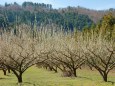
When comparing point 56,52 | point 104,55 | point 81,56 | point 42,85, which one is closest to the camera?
point 42,85

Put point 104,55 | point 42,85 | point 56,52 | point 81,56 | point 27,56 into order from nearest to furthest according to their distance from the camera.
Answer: point 42,85 → point 27,56 → point 104,55 → point 81,56 → point 56,52

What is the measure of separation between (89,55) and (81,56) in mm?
5011

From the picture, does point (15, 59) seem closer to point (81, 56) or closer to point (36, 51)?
point (36, 51)

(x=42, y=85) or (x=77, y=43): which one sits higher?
(x=77, y=43)

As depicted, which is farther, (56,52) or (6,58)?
(56,52)

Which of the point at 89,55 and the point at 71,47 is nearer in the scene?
the point at 89,55

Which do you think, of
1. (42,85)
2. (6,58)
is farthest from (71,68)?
(42,85)

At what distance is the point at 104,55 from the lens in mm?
37375

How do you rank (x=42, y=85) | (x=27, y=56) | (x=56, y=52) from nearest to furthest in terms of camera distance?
(x=42, y=85)
(x=27, y=56)
(x=56, y=52)

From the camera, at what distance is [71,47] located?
45812 mm

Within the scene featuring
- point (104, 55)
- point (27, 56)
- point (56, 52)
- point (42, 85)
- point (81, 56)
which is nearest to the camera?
point (42, 85)

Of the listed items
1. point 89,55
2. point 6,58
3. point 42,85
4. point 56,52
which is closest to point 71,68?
point 56,52

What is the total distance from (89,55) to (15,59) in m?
8.63

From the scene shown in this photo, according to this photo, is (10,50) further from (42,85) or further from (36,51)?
(42,85)
